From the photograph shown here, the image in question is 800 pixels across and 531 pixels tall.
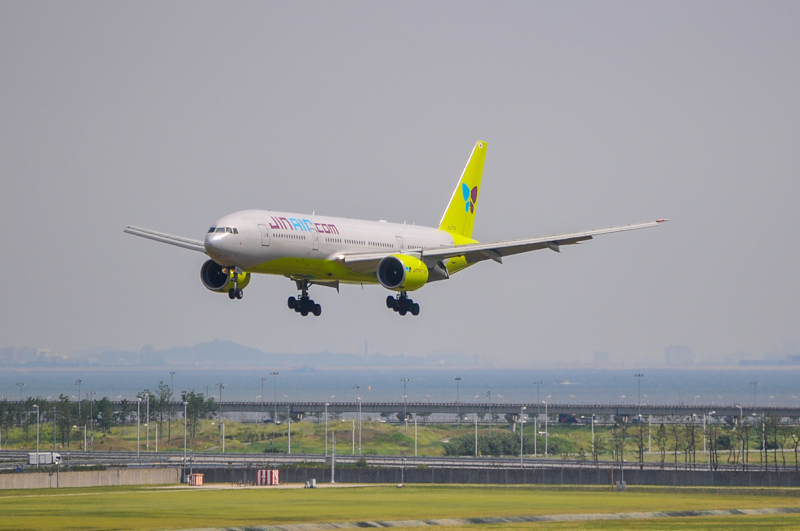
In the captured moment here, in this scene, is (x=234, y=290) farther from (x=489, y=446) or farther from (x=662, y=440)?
(x=662, y=440)

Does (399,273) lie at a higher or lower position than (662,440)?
higher

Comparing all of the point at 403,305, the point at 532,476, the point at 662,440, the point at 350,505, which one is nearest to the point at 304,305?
the point at 403,305

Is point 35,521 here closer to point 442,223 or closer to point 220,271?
point 220,271

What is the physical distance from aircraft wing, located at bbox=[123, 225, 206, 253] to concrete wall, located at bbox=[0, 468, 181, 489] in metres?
47.7

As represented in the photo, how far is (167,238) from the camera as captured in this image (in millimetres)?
73062

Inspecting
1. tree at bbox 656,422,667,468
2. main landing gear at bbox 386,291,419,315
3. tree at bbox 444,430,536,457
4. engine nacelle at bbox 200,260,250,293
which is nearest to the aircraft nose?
engine nacelle at bbox 200,260,250,293

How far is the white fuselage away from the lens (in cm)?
6362

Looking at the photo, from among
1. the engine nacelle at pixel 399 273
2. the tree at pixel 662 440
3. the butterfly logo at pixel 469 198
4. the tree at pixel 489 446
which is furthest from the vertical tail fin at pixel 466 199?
the tree at pixel 489 446

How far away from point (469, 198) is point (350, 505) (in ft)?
96.0

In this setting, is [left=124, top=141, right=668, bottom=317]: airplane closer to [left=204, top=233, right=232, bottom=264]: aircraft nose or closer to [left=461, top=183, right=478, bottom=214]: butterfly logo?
[left=204, top=233, right=232, bottom=264]: aircraft nose

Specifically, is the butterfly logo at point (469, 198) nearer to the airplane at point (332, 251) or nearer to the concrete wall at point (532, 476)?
the airplane at point (332, 251)

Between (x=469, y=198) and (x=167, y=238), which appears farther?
(x=469, y=198)

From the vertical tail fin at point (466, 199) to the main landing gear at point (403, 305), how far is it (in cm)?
1443

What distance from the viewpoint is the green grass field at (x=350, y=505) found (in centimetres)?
7194
